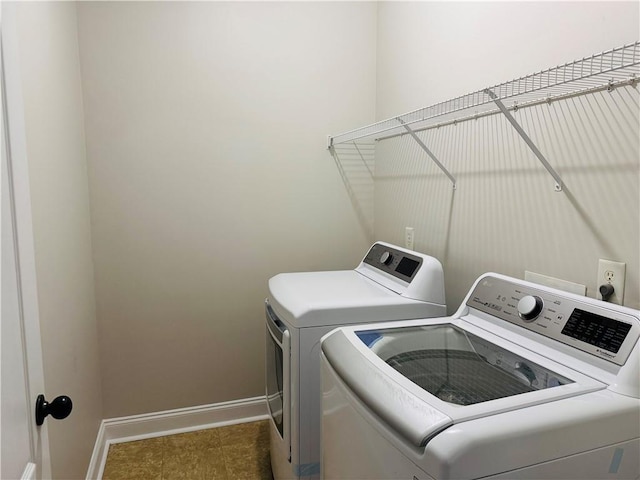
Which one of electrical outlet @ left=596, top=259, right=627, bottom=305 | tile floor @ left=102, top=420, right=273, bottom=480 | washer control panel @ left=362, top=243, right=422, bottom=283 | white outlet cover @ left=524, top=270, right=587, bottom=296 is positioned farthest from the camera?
tile floor @ left=102, top=420, right=273, bottom=480

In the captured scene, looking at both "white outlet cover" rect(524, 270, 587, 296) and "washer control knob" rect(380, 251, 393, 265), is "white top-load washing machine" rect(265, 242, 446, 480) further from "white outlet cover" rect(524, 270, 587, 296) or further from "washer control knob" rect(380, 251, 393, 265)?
"white outlet cover" rect(524, 270, 587, 296)

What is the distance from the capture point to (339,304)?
1521 millimetres

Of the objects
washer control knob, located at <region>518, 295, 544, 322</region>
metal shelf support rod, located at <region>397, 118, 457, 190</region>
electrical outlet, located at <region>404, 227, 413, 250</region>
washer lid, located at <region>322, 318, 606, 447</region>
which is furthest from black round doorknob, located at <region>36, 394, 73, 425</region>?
electrical outlet, located at <region>404, 227, 413, 250</region>

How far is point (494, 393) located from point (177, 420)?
2.00 metres

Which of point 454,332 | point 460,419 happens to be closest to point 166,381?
point 454,332

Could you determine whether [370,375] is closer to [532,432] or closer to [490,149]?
[532,432]

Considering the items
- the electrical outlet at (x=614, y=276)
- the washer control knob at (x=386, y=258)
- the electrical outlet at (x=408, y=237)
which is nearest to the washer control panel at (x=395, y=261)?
the washer control knob at (x=386, y=258)

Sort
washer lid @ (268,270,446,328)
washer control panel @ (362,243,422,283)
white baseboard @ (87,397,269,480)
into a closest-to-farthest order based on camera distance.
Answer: washer lid @ (268,270,446,328), washer control panel @ (362,243,422,283), white baseboard @ (87,397,269,480)

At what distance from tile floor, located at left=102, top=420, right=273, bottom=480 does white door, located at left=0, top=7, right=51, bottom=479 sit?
132 centimetres

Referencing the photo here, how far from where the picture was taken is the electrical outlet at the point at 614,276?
3.62 feet

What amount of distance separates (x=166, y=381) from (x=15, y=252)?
1737mm

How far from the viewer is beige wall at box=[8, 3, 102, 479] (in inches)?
50.4

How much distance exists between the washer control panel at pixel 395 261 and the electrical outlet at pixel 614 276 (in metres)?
0.65

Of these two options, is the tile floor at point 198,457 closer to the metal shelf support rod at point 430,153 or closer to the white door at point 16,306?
the white door at point 16,306
